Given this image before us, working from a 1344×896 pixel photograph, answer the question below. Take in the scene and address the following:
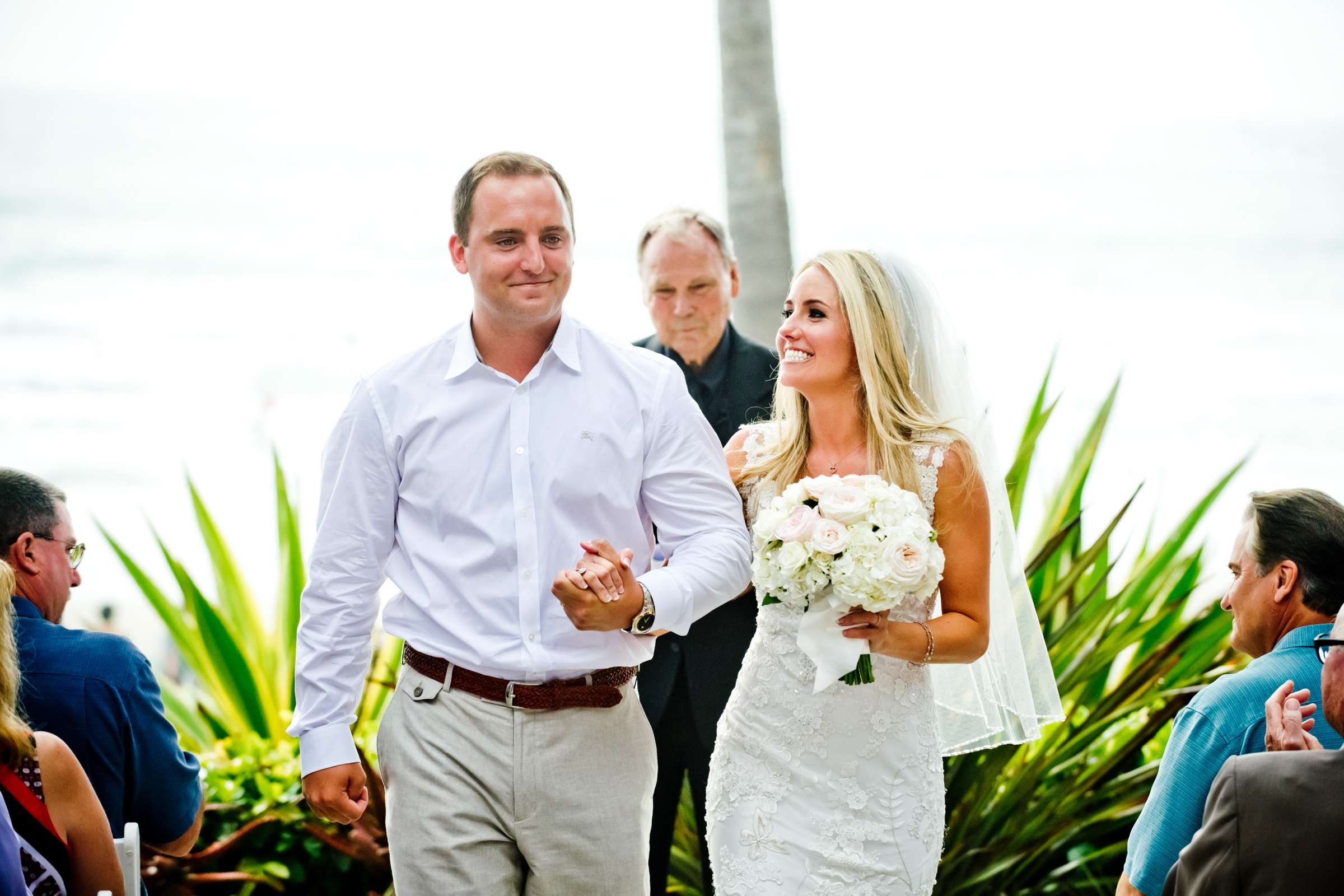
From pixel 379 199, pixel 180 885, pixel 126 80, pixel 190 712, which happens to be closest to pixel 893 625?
pixel 180 885

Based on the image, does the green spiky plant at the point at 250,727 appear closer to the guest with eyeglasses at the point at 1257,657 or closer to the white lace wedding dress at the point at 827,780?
the white lace wedding dress at the point at 827,780

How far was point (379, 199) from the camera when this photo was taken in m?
8.95

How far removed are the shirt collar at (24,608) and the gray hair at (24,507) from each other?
11 cm

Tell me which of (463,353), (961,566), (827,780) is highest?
(463,353)

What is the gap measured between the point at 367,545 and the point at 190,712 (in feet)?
8.41

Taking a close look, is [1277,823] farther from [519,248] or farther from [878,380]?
[519,248]

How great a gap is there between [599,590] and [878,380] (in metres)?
1.03

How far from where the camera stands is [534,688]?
2.70 metres

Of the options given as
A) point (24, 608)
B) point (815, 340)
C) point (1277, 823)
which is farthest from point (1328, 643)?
point (24, 608)

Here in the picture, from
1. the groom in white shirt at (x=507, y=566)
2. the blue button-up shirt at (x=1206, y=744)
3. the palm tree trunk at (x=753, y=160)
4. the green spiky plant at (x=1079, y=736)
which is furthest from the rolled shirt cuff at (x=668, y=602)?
the palm tree trunk at (x=753, y=160)

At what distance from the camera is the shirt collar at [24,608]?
278 cm

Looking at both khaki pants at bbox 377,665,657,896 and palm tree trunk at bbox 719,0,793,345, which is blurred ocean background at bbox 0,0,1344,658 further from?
khaki pants at bbox 377,665,657,896

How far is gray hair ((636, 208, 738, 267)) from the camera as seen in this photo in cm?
450

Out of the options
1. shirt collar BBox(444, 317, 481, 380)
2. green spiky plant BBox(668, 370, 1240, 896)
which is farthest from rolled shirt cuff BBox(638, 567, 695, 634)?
green spiky plant BBox(668, 370, 1240, 896)
